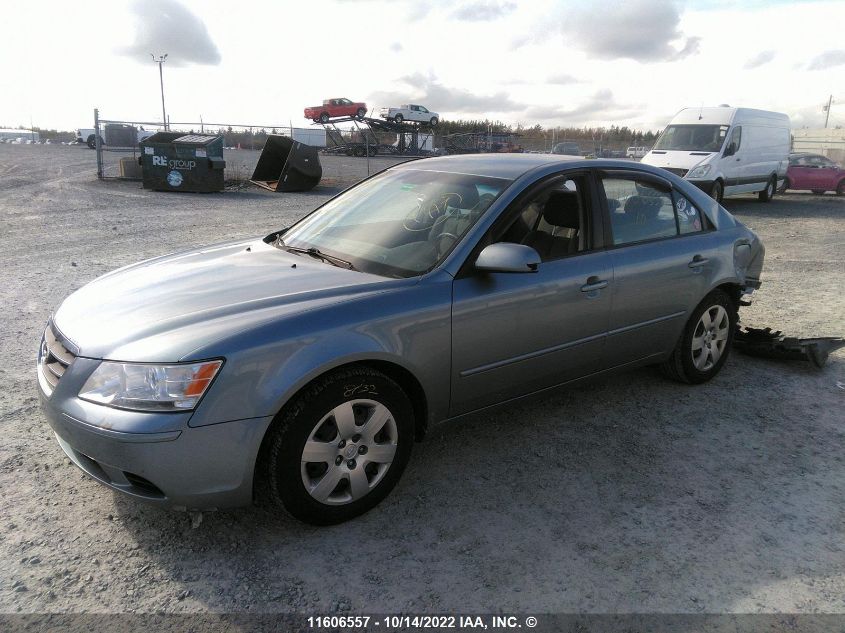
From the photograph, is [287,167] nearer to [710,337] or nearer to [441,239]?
[710,337]

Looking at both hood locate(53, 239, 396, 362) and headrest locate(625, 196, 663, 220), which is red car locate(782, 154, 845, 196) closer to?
headrest locate(625, 196, 663, 220)

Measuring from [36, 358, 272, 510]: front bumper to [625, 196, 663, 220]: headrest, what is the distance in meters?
2.73

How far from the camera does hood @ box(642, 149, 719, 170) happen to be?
14953 millimetres

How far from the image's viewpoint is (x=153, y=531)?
286 centimetres

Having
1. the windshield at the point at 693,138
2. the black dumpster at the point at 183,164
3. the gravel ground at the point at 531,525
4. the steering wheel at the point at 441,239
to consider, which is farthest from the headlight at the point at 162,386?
the black dumpster at the point at 183,164

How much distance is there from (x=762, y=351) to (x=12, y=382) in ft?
18.3

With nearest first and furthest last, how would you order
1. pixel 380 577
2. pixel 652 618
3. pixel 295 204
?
pixel 652 618, pixel 380 577, pixel 295 204

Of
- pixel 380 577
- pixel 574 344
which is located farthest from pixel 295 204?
pixel 380 577

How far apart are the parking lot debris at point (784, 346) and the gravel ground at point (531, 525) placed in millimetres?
179

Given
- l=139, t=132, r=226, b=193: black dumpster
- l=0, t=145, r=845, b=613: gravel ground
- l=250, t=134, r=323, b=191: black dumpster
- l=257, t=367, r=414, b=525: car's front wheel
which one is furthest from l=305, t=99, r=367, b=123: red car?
l=257, t=367, r=414, b=525: car's front wheel

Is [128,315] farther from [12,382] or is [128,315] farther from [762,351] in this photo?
[762,351]

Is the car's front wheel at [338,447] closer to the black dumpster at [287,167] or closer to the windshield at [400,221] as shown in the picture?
the windshield at [400,221]

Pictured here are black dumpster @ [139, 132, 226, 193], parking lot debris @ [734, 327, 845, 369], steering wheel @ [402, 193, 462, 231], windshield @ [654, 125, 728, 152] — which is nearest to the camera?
steering wheel @ [402, 193, 462, 231]

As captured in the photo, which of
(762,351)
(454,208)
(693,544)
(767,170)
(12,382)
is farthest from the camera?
(767,170)
